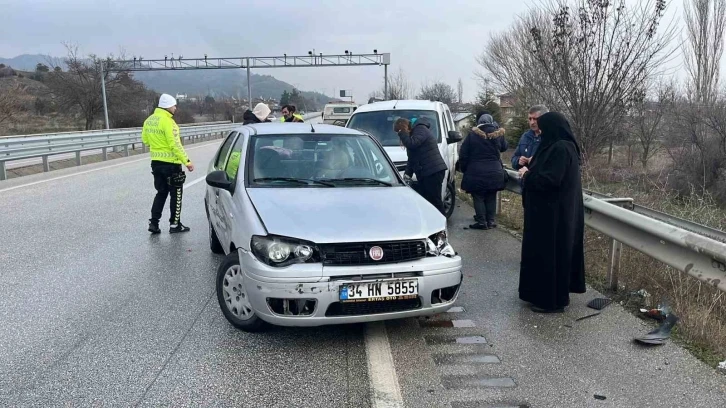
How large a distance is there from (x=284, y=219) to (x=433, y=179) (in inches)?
156

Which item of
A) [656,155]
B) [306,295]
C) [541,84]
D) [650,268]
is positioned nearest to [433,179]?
[650,268]

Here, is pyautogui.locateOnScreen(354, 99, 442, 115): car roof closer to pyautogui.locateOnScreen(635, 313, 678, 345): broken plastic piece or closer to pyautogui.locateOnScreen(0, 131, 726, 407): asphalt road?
pyautogui.locateOnScreen(0, 131, 726, 407): asphalt road

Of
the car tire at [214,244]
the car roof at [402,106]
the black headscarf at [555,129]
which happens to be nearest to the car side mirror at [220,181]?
the car tire at [214,244]

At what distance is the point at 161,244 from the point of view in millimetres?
7422

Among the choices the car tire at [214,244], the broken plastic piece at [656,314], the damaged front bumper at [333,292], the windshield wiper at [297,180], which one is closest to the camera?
the damaged front bumper at [333,292]

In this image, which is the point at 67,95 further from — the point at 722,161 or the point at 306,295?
the point at 306,295

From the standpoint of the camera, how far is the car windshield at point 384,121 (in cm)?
1009

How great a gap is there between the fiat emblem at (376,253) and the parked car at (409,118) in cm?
539

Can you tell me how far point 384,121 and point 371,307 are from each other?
6.60 metres

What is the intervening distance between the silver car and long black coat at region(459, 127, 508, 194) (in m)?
3.34

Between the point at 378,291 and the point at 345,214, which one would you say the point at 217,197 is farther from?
the point at 378,291

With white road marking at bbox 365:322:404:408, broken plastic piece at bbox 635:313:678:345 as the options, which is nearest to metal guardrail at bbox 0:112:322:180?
white road marking at bbox 365:322:404:408

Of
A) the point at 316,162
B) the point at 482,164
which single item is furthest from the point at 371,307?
the point at 482,164

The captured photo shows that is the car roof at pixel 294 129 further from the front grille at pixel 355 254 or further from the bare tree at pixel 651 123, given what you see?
the bare tree at pixel 651 123
